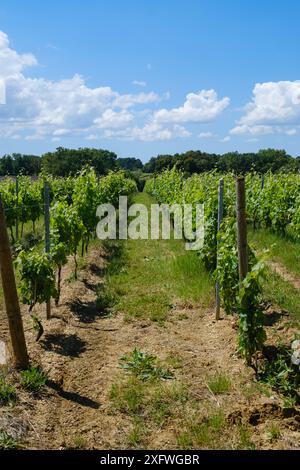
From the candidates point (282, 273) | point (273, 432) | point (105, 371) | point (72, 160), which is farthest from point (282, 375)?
point (72, 160)

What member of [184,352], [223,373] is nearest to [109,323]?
[184,352]

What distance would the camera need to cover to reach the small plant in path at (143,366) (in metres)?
4.82

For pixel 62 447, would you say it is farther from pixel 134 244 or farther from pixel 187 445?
pixel 134 244

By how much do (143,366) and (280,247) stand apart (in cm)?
669

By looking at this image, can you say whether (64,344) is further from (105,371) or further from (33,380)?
(33,380)

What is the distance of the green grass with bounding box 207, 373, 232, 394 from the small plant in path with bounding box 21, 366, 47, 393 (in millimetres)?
1693

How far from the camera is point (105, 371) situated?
16.4 ft

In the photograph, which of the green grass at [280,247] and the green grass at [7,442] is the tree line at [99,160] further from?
the green grass at [7,442]

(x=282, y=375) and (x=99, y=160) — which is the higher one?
(x=99, y=160)

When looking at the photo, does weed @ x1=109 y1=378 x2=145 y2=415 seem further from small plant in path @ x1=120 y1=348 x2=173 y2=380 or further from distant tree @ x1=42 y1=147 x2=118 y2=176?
distant tree @ x1=42 y1=147 x2=118 y2=176

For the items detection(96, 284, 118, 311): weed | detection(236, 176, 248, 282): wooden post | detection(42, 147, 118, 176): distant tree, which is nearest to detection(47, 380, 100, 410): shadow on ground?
detection(236, 176, 248, 282): wooden post

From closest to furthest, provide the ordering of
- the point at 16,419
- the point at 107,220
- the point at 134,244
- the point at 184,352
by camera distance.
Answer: the point at 16,419, the point at 184,352, the point at 134,244, the point at 107,220

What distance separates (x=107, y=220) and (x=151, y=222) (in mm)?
2848
